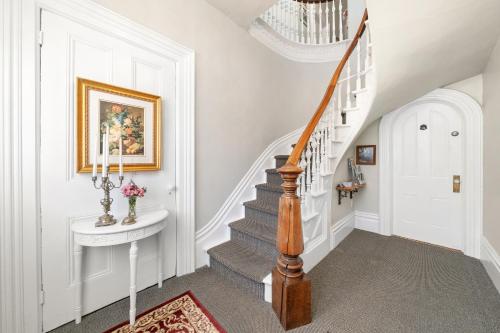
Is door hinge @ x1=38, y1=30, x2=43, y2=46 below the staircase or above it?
above

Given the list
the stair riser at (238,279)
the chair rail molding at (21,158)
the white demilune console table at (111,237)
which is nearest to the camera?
the chair rail molding at (21,158)

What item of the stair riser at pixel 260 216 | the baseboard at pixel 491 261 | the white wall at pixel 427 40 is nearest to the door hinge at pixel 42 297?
the stair riser at pixel 260 216

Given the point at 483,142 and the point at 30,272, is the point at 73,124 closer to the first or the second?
the point at 30,272

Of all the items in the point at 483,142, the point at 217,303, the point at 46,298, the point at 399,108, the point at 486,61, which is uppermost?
the point at 486,61

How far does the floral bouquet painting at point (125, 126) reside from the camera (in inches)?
61.1

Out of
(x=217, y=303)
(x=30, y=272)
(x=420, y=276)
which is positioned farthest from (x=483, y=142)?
(x=30, y=272)

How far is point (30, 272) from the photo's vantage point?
129 centimetres

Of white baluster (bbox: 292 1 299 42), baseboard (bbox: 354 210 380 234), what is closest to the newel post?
baseboard (bbox: 354 210 380 234)

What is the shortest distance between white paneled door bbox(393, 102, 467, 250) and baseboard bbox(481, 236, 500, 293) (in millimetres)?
385

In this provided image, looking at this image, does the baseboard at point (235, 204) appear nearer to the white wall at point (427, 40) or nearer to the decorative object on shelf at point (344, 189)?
the decorative object on shelf at point (344, 189)

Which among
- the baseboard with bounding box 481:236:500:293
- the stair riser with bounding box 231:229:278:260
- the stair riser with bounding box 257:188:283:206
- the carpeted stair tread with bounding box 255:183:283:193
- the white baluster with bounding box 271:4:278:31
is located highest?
the white baluster with bounding box 271:4:278:31

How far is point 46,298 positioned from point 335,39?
510 centimetres

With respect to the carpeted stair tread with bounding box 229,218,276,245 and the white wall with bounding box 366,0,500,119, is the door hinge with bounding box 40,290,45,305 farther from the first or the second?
the white wall with bounding box 366,0,500,119

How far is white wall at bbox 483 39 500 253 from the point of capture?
74.0 inches
